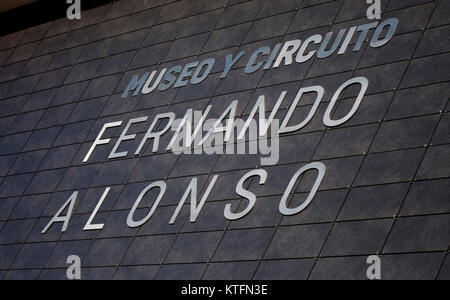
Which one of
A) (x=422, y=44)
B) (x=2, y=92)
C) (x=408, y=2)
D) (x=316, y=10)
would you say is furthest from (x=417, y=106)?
(x=2, y=92)


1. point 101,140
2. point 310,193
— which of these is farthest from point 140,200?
point 310,193

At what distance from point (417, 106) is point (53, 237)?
4.23 m

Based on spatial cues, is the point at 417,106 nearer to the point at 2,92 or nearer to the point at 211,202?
the point at 211,202

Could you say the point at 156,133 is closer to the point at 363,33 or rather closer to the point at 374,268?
the point at 363,33

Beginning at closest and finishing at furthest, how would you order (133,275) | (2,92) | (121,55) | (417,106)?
(417,106) < (133,275) < (121,55) < (2,92)

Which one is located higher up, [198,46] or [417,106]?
[198,46]

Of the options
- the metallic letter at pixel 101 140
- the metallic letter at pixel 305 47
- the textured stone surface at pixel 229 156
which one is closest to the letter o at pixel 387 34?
the textured stone surface at pixel 229 156

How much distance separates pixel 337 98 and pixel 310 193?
1.10 meters

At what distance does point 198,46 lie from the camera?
9.53m

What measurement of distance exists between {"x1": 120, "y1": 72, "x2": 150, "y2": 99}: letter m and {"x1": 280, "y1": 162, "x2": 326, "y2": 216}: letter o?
2.95 m

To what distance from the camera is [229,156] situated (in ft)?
26.7

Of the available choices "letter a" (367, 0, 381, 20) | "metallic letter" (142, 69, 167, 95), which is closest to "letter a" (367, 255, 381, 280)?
"letter a" (367, 0, 381, 20)

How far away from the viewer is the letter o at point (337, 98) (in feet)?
24.7

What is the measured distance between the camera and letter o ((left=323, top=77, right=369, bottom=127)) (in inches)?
296
